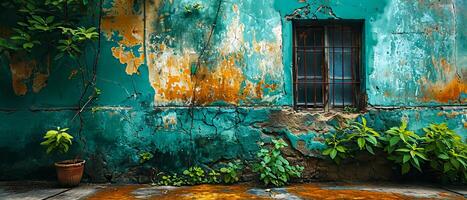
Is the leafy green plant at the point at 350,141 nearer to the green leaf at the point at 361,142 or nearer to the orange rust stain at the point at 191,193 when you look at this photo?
the green leaf at the point at 361,142

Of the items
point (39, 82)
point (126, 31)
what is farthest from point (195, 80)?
point (39, 82)

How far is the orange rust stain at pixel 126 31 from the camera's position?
482 cm

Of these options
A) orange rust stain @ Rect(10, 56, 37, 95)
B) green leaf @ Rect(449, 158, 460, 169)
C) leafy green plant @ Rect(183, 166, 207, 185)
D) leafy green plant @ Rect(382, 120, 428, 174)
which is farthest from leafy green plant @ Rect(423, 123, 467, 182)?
orange rust stain @ Rect(10, 56, 37, 95)

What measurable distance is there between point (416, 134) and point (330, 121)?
1.13m

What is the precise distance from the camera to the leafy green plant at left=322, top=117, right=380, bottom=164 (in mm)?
4531

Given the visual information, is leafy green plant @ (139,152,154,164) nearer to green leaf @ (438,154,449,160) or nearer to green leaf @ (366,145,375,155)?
green leaf @ (366,145,375,155)

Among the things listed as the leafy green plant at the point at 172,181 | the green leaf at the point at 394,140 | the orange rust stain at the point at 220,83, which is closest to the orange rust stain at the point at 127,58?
the orange rust stain at the point at 220,83

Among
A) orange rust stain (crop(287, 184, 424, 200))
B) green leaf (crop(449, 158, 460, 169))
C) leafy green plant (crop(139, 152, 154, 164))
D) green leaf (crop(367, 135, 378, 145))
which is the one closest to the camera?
orange rust stain (crop(287, 184, 424, 200))

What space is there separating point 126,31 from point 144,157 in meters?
1.67

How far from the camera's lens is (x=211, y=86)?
191 inches

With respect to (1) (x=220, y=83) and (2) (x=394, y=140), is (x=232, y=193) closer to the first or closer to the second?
(1) (x=220, y=83)

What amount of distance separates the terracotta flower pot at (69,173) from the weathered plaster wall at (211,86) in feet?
1.02

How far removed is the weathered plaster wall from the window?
0.20 meters

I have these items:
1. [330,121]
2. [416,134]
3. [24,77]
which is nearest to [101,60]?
[24,77]
